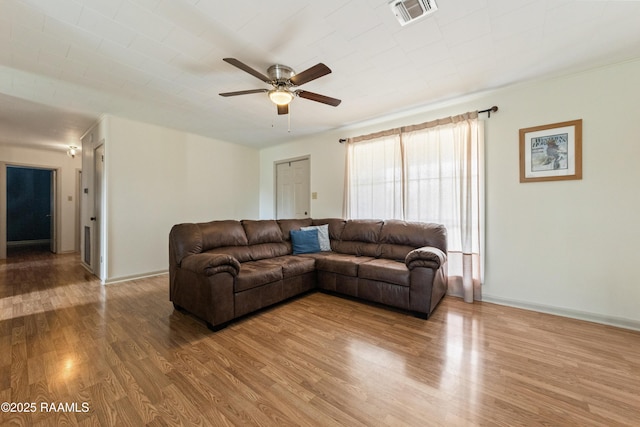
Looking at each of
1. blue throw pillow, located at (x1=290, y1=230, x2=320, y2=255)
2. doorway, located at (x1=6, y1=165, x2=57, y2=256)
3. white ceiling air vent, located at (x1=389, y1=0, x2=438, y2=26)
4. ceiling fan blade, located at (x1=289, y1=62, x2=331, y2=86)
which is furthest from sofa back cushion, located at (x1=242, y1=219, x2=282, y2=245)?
doorway, located at (x1=6, y1=165, x2=57, y2=256)

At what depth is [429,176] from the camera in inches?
138

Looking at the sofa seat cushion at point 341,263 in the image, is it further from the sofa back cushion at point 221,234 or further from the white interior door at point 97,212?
the white interior door at point 97,212

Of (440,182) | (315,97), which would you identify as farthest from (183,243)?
(440,182)

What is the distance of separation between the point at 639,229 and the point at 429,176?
77.6 inches

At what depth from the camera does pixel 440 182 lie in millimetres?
3400

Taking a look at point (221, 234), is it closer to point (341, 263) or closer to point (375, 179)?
point (341, 263)

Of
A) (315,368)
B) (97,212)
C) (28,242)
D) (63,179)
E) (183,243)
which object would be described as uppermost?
(63,179)

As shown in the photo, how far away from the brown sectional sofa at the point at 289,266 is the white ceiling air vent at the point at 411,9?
2032mm

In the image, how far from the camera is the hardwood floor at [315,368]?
1.41 meters

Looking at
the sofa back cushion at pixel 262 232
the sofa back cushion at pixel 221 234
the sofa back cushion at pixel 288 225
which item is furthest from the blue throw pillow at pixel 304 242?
the sofa back cushion at pixel 221 234

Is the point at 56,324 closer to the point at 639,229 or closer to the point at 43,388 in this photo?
the point at 43,388

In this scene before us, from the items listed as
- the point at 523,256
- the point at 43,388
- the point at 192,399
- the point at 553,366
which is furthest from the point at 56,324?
the point at 523,256

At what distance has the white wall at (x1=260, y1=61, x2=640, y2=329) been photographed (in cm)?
243

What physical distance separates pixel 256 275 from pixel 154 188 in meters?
2.86
